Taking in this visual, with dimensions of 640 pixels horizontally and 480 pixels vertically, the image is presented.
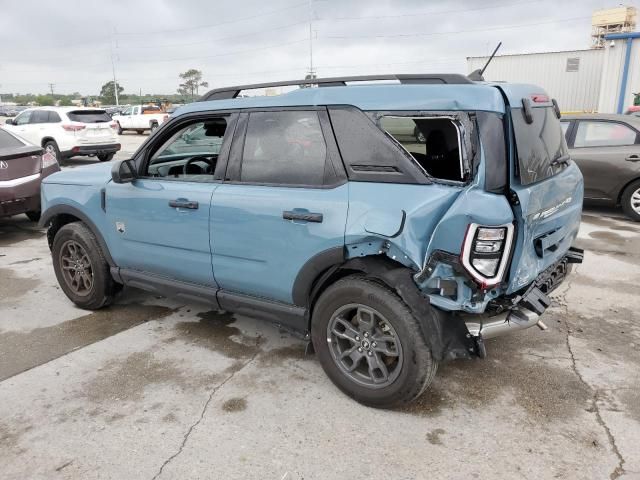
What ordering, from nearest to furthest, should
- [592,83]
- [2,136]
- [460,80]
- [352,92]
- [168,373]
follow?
[460,80] → [352,92] → [168,373] → [2,136] → [592,83]

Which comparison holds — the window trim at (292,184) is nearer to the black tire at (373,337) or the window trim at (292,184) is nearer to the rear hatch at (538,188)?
the black tire at (373,337)

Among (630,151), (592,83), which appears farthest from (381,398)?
(592,83)

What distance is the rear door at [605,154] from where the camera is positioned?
765 centimetres

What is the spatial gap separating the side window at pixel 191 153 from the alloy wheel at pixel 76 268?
109 centimetres

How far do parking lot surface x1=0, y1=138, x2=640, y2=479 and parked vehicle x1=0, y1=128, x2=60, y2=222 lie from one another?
2790 millimetres

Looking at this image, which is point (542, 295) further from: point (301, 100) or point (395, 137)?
point (301, 100)

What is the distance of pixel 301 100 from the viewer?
3219 millimetres

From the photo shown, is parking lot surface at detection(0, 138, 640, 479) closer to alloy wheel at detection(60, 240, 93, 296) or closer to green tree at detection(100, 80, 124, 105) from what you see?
alloy wheel at detection(60, 240, 93, 296)

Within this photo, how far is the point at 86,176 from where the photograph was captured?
4.41 metres

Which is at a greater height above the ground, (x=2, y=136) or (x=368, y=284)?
(x=2, y=136)

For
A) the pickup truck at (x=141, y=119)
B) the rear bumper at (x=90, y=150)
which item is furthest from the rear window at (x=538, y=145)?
the pickup truck at (x=141, y=119)

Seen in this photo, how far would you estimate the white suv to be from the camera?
14539 mm

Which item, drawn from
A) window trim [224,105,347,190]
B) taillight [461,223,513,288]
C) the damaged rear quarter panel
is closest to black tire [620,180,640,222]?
taillight [461,223,513,288]

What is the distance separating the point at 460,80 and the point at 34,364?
3.39m
